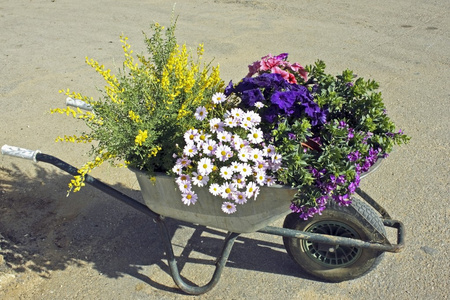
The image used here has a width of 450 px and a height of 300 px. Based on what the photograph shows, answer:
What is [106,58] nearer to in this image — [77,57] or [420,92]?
[77,57]

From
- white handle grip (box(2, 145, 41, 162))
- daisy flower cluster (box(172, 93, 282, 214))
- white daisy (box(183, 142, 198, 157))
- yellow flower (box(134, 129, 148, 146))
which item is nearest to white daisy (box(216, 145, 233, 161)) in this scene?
daisy flower cluster (box(172, 93, 282, 214))

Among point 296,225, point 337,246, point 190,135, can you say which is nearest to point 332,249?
point 337,246

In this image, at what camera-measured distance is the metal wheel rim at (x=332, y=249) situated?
2594 mm

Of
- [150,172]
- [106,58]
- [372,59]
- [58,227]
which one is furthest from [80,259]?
[372,59]

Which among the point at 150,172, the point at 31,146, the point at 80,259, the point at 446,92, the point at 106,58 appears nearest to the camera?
the point at 150,172

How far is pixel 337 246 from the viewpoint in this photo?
274cm

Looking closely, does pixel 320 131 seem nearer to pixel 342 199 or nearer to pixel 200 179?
pixel 342 199

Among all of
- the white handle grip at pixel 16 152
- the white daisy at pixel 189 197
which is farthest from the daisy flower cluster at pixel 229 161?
the white handle grip at pixel 16 152

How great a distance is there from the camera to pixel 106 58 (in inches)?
249

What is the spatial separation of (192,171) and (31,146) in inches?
107

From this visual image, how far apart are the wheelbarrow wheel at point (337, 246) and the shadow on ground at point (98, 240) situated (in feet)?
0.75

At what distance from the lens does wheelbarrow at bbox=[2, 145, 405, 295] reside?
238cm

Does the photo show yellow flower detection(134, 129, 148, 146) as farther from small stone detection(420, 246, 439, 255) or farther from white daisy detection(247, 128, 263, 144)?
small stone detection(420, 246, 439, 255)

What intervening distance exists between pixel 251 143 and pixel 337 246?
2.93ft
